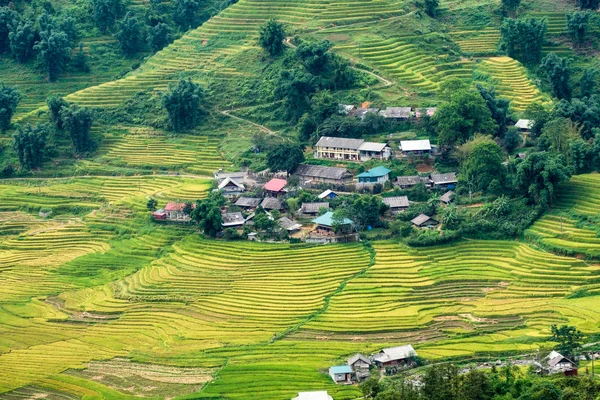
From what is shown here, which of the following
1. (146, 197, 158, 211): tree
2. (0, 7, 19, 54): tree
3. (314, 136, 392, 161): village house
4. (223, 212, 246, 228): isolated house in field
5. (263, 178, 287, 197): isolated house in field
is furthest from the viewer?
(0, 7, 19, 54): tree

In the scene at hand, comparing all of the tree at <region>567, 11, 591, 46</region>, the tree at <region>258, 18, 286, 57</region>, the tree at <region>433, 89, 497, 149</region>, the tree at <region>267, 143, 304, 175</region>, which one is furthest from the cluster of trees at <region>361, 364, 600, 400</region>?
the tree at <region>567, 11, 591, 46</region>

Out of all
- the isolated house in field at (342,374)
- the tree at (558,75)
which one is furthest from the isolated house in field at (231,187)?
the isolated house in field at (342,374)

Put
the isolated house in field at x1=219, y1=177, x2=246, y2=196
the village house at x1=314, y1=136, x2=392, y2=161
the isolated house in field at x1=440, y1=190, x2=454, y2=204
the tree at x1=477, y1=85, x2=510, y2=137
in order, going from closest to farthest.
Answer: the isolated house in field at x1=440, y1=190, x2=454, y2=204 → the isolated house in field at x1=219, y1=177, x2=246, y2=196 → the village house at x1=314, y1=136, x2=392, y2=161 → the tree at x1=477, y1=85, x2=510, y2=137

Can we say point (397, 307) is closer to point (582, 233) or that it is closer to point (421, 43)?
point (582, 233)

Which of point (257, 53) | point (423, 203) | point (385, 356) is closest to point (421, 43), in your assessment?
point (257, 53)

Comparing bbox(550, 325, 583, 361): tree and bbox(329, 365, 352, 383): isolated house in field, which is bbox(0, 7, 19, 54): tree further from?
bbox(550, 325, 583, 361): tree

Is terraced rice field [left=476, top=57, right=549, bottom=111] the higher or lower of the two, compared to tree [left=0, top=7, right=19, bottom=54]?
lower

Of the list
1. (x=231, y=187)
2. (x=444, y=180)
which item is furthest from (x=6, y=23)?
(x=444, y=180)
